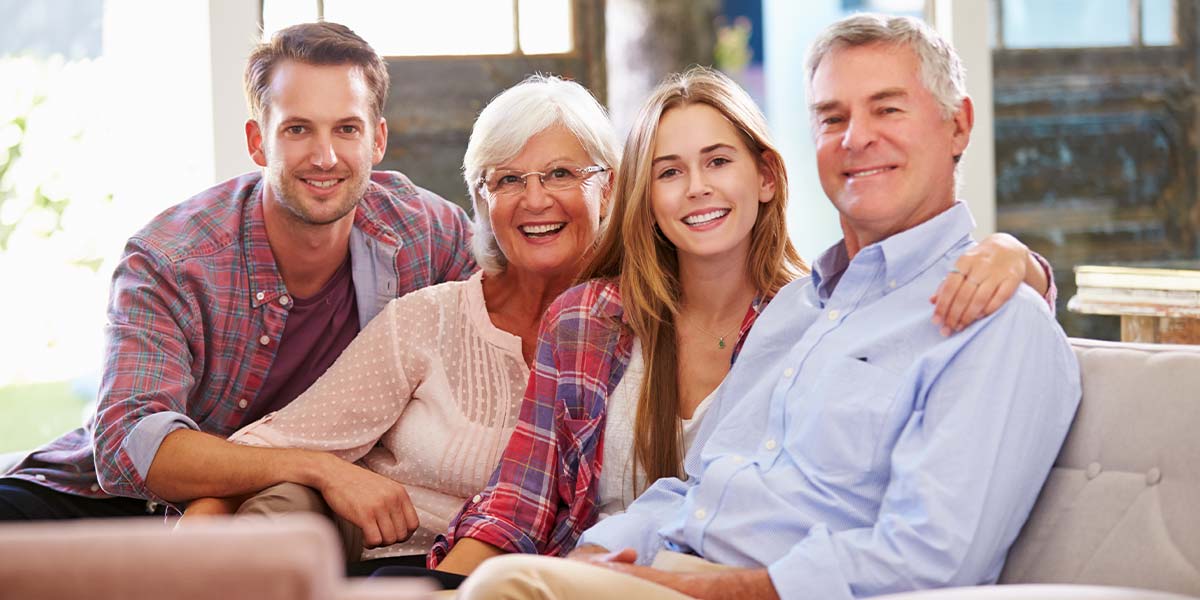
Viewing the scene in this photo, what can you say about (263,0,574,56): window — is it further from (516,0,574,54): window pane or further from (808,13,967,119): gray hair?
→ (808,13,967,119): gray hair

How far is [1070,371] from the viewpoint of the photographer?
1.71 m

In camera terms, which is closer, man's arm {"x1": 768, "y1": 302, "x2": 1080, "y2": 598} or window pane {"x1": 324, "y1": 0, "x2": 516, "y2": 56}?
man's arm {"x1": 768, "y1": 302, "x2": 1080, "y2": 598}

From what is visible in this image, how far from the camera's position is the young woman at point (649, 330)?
7.26 feet

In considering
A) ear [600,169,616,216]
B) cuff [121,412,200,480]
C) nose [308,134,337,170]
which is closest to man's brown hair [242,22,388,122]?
nose [308,134,337,170]

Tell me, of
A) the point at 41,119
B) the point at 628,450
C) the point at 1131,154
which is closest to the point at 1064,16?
the point at 1131,154

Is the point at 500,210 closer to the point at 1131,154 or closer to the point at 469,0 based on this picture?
the point at 469,0

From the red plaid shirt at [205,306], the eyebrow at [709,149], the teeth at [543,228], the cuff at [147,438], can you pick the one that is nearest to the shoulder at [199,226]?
the red plaid shirt at [205,306]

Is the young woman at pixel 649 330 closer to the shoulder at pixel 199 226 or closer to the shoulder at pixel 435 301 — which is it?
the shoulder at pixel 435 301

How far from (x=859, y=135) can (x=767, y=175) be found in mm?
414

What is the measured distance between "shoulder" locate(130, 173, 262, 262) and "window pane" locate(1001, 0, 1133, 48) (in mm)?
3002

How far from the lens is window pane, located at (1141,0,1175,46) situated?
4.73 meters

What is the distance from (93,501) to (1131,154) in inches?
150

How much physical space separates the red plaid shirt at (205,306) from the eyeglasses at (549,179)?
1.20 feet

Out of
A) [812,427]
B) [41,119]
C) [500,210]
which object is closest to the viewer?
[812,427]
